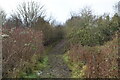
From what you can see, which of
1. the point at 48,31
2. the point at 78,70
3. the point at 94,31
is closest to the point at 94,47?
the point at 78,70

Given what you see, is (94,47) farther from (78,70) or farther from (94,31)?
(94,31)

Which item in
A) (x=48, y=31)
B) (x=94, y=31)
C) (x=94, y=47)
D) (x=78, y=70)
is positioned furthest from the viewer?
(x=48, y=31)

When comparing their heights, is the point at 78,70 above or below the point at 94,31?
below

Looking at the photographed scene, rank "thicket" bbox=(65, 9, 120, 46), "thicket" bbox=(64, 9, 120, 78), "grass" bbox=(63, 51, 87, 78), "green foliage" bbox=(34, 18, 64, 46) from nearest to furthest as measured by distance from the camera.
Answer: "thicket" bbox=(64, 9, 120, 78)
"grass" bbox=(63, 51, 87, 78)
"thicket" bbox=(65, 9, 120, 46)
"green foliage" bbox=(34, 18, 64, 46)

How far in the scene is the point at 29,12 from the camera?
28703 millimetres

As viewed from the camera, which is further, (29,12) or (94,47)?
(29,12)

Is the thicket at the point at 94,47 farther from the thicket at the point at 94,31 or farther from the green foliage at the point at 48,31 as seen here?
the green foliage at the point at 48,31

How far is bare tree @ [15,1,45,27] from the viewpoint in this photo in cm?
2843

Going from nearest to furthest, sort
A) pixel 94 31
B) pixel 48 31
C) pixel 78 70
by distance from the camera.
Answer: pixel 78 70 → pixel 94 31 → pixel 48 31

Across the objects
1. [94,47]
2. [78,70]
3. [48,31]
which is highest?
[48,31]

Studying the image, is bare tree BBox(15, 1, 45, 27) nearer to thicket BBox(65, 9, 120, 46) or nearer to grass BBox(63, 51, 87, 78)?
thicket BBox(65, 9, 120, 46)

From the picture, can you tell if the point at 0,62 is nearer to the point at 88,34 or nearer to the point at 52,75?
the point at 52,75

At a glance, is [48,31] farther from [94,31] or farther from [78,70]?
[78,70]

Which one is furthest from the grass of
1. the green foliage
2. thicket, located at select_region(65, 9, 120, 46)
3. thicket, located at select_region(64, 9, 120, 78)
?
the green foliage
